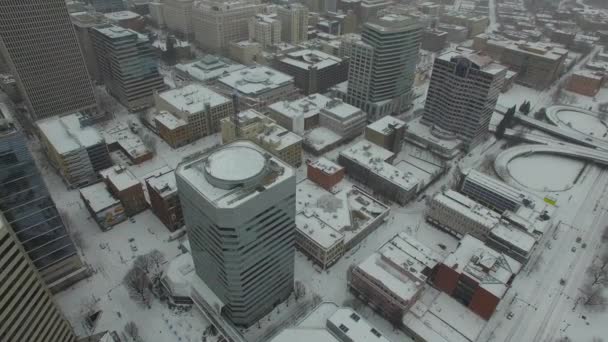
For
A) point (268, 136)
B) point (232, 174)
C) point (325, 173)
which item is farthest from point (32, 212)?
point (325, 173)

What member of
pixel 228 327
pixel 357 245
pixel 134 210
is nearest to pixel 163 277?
pixel 228 327

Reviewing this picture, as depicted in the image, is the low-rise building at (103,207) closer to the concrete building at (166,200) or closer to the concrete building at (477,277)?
the concrete building at (166,200)

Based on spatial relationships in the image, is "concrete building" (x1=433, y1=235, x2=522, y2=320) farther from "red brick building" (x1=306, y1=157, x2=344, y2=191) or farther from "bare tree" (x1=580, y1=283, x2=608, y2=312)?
"red brick building" (x1=306, y1=157, x2=344, y2=191)

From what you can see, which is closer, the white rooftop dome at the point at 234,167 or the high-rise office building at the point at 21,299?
the high-rise office building at the point at 21,299

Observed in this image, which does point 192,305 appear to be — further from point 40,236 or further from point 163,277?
point 40,236

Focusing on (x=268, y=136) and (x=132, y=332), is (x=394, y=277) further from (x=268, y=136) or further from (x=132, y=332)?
(x=268, y=136)

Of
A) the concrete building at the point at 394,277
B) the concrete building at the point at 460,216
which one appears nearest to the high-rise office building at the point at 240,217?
the concrete building at the point at 394,277
